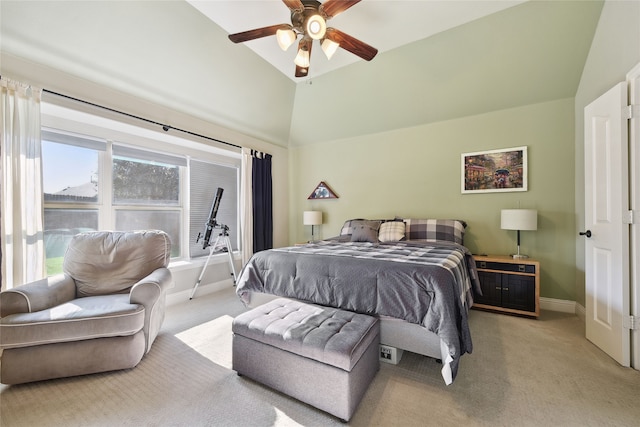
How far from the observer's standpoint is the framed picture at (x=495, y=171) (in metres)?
3.22

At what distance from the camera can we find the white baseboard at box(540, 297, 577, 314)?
9.58ft

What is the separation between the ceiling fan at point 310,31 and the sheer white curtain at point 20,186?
1894 millimetres

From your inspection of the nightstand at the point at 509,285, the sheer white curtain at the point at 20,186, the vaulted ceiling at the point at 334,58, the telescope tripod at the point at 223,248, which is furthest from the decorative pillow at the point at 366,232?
the sheer white curtain at the point at 20,186

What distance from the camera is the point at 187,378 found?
1.76m

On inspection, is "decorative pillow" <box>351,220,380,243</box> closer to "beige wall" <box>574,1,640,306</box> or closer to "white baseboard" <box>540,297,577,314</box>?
"white baseboard" <box>540,297,577,314</box>

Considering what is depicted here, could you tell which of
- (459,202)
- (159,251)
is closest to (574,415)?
(459,202)

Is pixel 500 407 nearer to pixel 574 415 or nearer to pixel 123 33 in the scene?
pixel 574 415

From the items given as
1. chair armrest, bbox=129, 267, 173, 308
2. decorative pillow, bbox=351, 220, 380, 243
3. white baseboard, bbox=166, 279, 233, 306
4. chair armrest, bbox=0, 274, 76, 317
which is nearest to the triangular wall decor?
decorative pillow, bbox=351, 220, 380, 243

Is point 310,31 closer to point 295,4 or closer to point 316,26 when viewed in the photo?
point 316,26

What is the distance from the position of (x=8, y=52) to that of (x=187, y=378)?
3055 millimetres

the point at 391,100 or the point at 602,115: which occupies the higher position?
the point at 391,100

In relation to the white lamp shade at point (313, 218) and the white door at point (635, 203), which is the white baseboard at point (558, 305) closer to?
the white door at point (635, 203)

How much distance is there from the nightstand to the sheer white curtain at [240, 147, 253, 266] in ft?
10.8

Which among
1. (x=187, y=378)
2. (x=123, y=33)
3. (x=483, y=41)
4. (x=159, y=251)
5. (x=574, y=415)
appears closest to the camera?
(x=574, y=415)
